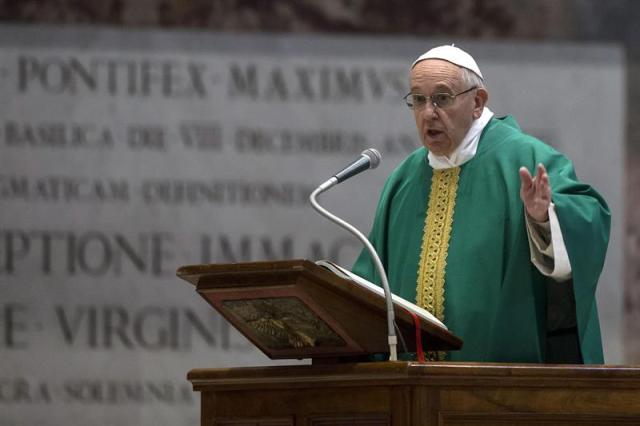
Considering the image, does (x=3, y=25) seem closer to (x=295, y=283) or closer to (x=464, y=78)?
(x=464, y=78)

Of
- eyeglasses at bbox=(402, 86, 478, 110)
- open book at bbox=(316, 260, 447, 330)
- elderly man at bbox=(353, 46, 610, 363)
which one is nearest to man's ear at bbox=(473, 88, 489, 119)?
elderly man at bbox=(353, 46, 610, 363)

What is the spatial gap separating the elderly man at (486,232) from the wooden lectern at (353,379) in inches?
14.8

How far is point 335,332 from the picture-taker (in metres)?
3.55

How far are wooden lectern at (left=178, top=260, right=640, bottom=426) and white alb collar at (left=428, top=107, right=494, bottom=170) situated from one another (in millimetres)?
878

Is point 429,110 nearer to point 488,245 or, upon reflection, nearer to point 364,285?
point 488,245

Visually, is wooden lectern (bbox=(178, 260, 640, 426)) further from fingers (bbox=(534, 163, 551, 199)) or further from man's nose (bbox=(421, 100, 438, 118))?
man's nose (bbox=(421, 100, 438, 118))

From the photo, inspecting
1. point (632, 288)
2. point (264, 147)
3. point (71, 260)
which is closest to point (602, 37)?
point (632, 288)

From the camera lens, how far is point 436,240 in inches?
169

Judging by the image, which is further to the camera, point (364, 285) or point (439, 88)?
point (439, 88)

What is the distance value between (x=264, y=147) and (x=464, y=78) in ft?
9.84

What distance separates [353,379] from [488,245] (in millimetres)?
862

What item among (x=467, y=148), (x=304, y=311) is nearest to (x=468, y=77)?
(x=467, y=148)

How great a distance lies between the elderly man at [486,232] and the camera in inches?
151

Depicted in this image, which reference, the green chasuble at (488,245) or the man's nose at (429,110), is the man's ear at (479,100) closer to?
the green chasuble at (488,245)
